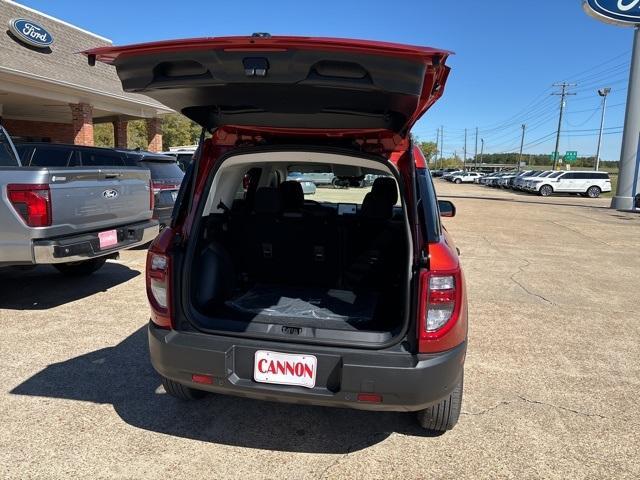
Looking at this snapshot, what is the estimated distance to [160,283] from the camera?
2.71m

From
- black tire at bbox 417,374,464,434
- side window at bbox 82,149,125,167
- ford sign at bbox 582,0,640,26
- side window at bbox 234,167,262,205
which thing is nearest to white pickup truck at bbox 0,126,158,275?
side window at bbox 234,167,262,205

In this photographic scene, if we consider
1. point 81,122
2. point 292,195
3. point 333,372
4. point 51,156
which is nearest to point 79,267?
point 51,156

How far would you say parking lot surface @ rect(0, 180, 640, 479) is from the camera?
2.54 m

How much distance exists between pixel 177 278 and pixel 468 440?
6.22 ft

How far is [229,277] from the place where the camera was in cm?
336

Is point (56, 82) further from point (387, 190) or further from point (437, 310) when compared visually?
point (437, 310)

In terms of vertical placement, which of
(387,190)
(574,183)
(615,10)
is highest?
(615,10)

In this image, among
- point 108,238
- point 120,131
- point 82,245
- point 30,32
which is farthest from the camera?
point 120,131

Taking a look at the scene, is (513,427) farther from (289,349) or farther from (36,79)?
(36,79)

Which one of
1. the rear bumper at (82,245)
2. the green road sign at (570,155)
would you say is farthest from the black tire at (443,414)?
the green road sign at (570,155)

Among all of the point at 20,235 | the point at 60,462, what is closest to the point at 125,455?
the point at 60,462

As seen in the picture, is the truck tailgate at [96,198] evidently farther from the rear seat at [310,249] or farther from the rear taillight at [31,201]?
the rear seat at [310,249]

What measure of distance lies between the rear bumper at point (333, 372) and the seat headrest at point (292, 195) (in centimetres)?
184

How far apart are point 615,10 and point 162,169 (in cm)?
2140
